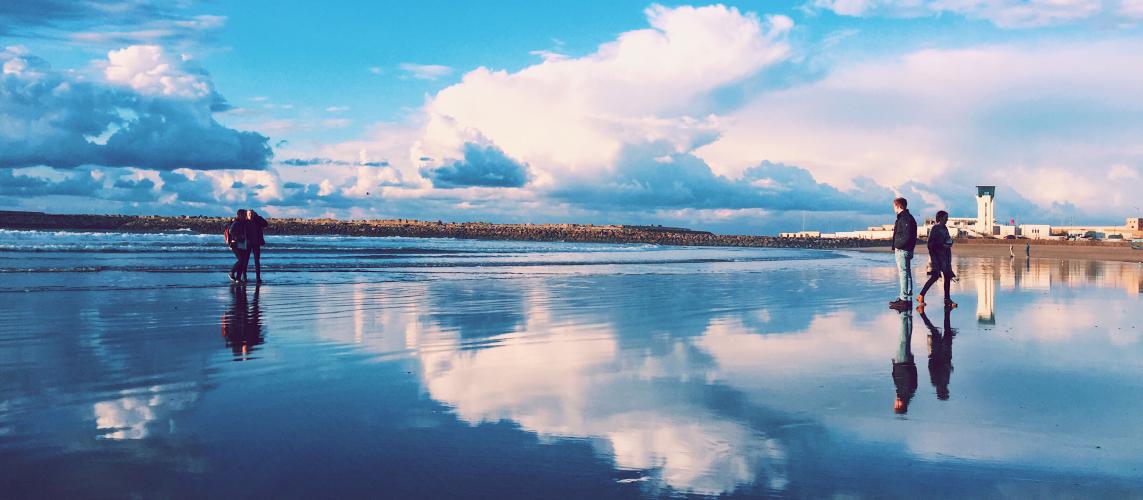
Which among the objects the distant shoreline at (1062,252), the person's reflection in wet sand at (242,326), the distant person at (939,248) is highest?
the distant person at (939,248)

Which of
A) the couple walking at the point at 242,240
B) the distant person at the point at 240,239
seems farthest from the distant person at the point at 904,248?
the distant person at the point at 240,239

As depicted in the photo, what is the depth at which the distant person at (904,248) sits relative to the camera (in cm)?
1495

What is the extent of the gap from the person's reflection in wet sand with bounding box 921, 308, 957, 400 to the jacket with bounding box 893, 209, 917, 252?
236 centimetres

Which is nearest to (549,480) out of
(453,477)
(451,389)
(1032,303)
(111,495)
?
(453,477)

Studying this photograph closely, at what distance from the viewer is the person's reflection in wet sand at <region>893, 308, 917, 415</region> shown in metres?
6.61

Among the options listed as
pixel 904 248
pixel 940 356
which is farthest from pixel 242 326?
pixel 904 248

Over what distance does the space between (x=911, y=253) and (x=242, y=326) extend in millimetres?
12319

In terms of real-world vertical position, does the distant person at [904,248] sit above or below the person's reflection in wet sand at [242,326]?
above

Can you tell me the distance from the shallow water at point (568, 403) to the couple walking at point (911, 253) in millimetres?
665

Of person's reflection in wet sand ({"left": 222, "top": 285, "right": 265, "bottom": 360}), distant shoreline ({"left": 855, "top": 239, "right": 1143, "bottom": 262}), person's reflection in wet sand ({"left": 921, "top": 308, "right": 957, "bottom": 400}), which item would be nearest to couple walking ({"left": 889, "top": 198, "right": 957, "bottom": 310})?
person's reflection in wet sand ({"left": 921, "top": 308, "right": 957, "bottom": 400})

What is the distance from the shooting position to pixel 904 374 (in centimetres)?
803

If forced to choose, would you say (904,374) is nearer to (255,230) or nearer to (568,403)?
(568,403)

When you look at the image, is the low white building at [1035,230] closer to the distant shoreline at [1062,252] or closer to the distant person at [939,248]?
the distant shoreline at [1062,252]

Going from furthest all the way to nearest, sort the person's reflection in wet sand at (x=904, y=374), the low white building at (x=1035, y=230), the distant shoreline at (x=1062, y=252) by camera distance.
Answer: the low white building at (x=1035, y=230)
the distant shoreline at (x=1062, y=252)
the person's reflection in wet sand at (x=904, y=374)
